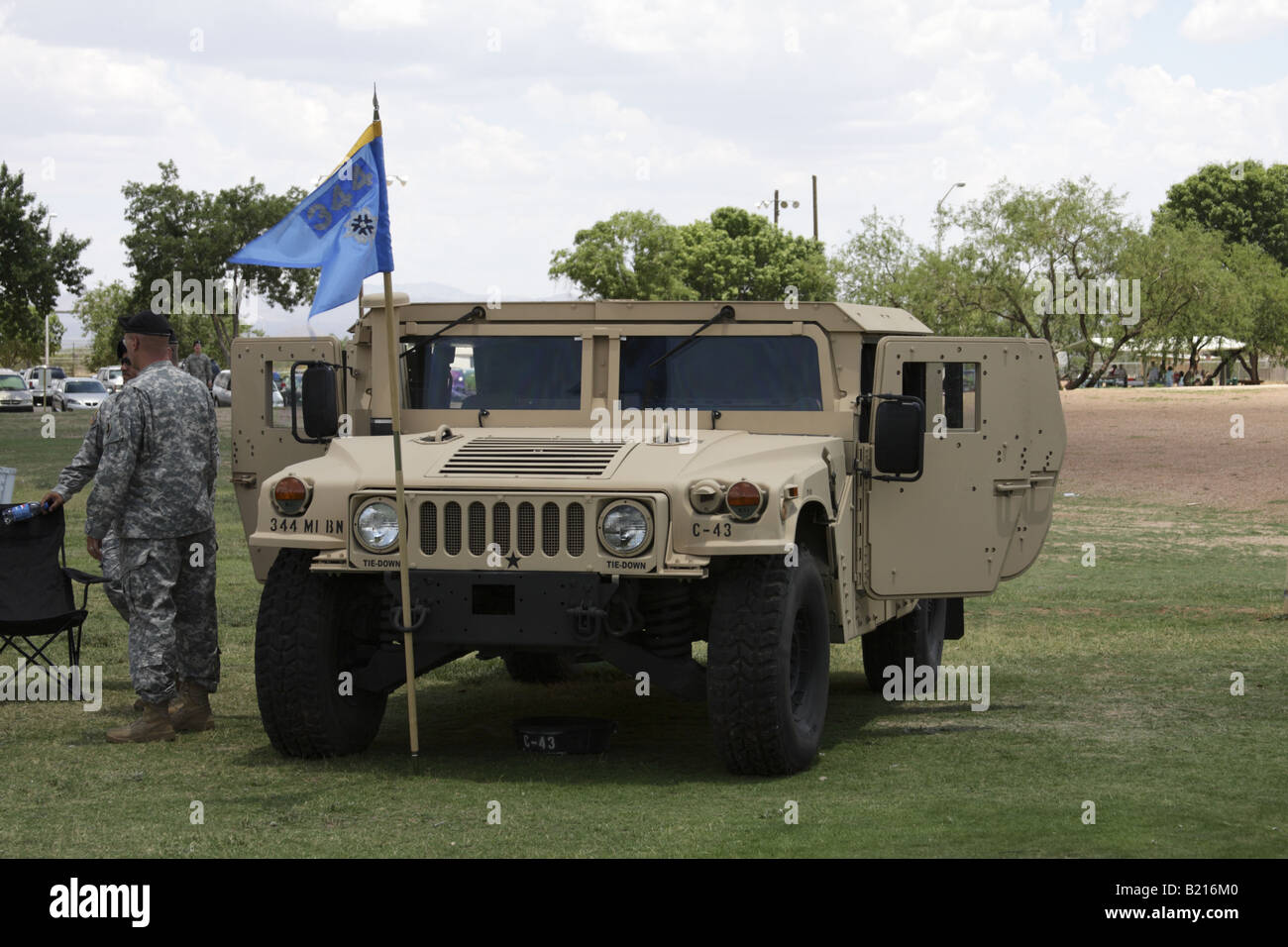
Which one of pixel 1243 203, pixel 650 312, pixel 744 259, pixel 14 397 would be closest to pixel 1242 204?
pixel 1243 203

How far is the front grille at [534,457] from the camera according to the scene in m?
7.45

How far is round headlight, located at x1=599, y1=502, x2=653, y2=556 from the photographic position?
7137 mm

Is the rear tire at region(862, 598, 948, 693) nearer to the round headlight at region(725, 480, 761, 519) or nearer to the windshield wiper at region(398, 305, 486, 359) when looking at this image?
the windshield wiper at region(398, 305, 486, 359)

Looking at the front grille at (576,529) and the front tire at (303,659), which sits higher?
the front grille at (576,529)

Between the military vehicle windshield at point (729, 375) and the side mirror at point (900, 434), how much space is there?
438mm

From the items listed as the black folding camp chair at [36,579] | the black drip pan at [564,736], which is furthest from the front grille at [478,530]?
the black folding camp chair at [36,579]

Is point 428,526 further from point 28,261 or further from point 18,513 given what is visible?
point 28,261

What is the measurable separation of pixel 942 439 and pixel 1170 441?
29.9 m

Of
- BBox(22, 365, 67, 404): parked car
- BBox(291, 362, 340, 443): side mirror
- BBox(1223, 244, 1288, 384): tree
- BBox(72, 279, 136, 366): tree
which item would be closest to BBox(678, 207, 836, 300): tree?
BBox(1223, 244, 1288, 384): tree

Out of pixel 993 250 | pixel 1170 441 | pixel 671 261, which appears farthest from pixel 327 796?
pixel 671 261

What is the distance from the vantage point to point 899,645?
10328mm

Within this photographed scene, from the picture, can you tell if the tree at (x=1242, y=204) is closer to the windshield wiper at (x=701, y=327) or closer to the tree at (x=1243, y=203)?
the tree at (x=1243, y=203)

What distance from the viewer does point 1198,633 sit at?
40.5 ft

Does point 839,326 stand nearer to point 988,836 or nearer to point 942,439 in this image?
point 942,439
